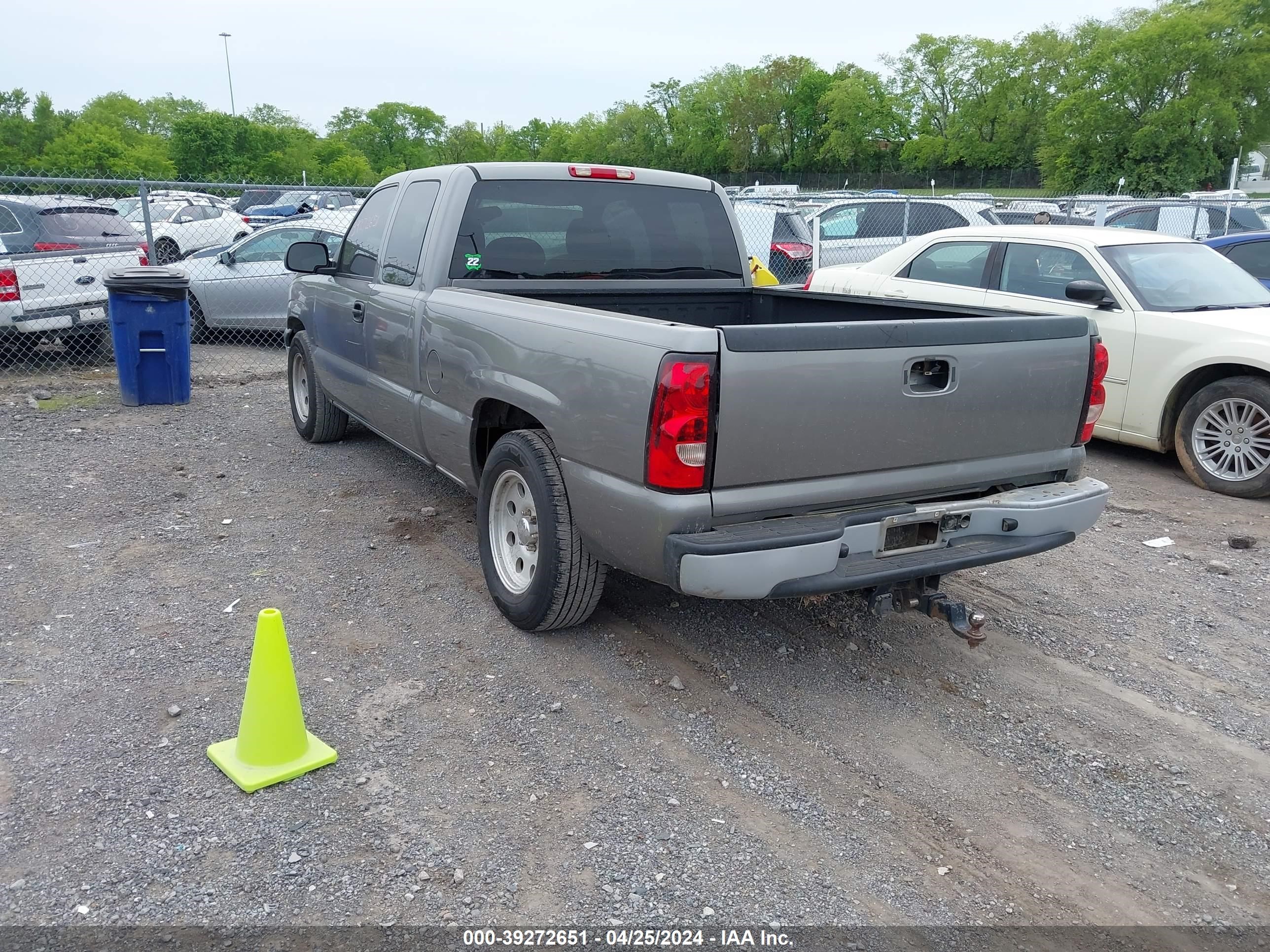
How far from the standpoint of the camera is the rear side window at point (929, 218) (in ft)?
46.8

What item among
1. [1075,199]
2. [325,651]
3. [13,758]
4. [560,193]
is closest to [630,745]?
[325,651]

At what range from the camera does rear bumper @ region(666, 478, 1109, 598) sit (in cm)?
334

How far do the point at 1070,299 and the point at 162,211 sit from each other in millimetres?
20481

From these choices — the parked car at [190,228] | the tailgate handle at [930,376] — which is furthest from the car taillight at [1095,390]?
the parked car at [190,228]

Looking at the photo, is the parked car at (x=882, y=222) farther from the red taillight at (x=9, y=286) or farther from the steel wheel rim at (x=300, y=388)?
the red taillight at (x=9, y=286)

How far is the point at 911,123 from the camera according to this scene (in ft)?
332

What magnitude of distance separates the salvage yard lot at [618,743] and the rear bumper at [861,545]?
0.63 m

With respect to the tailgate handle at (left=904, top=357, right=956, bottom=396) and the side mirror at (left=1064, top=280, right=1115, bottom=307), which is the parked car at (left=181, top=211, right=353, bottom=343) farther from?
the tailgate handle at (left=904, top=357, right=956, bottom=396)

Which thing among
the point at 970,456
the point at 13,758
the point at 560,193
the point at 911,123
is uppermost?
the point at 911,123

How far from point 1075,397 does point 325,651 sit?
3.33 metres

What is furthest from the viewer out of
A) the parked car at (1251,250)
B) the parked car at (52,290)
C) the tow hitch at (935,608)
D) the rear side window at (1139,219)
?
the rear side window at (1139,219)

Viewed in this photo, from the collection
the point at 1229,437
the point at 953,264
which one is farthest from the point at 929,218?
the point at 1229,437

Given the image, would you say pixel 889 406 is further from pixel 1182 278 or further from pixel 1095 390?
pixel 1182 278

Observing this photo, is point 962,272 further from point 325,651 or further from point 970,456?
point 325,651
